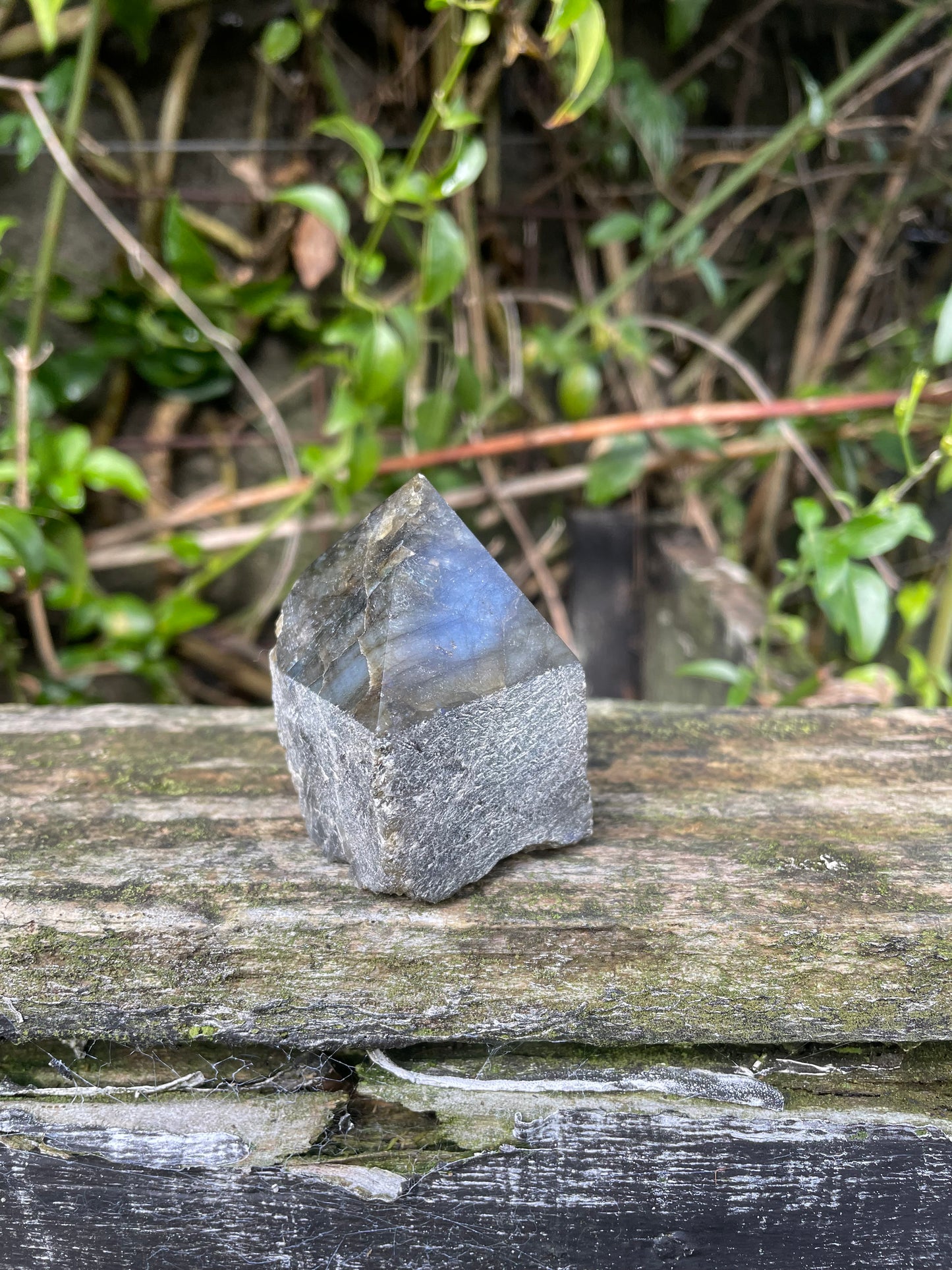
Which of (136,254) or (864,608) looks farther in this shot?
(136,254)

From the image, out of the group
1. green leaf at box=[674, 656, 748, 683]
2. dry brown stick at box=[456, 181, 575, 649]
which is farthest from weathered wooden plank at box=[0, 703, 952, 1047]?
dry brown stick at box=[456, 181, 575, 649]

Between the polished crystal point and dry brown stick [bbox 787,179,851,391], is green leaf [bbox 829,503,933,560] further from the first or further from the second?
dry brown stick [bbox 787,179,851,391]

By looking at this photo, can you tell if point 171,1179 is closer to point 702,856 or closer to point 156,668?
point 702,856

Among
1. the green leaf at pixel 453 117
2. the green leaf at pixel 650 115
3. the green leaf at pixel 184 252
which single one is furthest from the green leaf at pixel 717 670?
the green leaf at pixel 184 252

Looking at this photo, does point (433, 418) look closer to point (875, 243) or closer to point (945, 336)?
point (945, 336)

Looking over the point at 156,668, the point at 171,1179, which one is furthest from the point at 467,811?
the point at 156,668

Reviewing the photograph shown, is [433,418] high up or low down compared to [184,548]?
up

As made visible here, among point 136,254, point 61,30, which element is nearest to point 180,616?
point 136,254

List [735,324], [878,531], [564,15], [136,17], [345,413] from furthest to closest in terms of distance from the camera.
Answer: [735,324]
[136,17]
[345,413]
[878,531]
[564,15]
